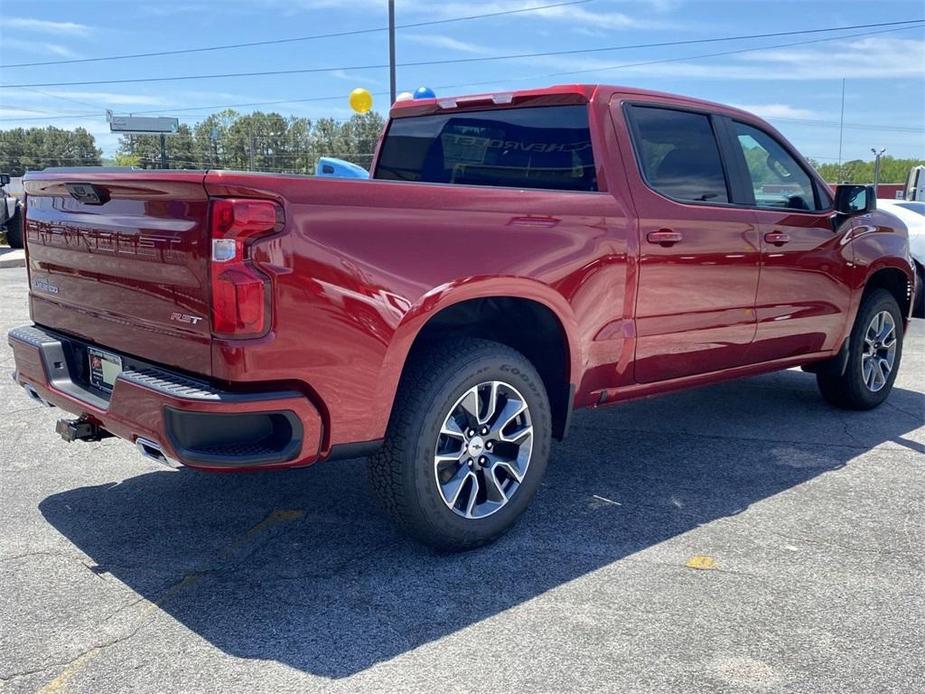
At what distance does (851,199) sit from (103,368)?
14.2 ft

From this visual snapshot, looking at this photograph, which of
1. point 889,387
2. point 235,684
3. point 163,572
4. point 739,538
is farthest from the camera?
point 889,387

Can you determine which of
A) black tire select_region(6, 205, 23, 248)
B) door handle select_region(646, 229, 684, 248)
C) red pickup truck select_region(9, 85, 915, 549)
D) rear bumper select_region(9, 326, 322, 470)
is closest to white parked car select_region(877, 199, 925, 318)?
red pickup truck select_region(9, 85, 915, 549)

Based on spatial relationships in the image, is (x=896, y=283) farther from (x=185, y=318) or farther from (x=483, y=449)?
(x=185, y=318)

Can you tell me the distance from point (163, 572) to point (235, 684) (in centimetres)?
90

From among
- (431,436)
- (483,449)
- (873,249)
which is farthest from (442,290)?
(873,249)

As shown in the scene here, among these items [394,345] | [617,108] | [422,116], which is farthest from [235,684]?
[422,116]

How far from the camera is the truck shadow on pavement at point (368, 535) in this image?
119 inches

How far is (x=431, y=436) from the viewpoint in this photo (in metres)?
3.33

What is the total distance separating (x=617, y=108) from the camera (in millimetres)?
4207

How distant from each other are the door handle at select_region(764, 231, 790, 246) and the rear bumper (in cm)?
293

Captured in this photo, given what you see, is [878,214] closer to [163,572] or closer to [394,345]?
[394,345]

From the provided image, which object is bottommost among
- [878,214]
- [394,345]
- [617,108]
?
[394,345]

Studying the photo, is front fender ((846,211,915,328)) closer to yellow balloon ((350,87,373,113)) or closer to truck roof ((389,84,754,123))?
truck roof ((389,84,754,123))

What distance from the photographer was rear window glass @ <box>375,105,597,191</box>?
13.8 ft
